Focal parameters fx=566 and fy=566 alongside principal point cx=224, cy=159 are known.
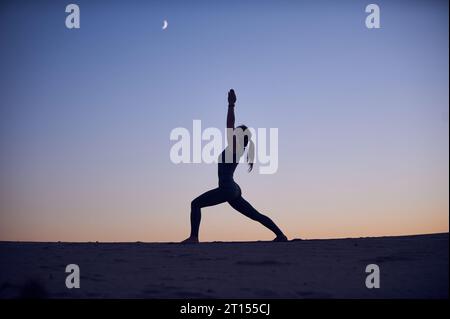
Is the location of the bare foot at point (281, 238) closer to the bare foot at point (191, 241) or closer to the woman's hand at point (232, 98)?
the bare foot at point (191, 241)

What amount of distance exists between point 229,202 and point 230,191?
231mm

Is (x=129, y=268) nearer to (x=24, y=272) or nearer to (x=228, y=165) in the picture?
(x=24, y=272)

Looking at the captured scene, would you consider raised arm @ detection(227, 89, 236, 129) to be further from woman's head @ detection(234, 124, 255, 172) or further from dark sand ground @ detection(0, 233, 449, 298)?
dark sand ground @ detection(0, 233, 449, 298)

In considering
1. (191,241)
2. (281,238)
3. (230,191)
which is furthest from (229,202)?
(281,238)

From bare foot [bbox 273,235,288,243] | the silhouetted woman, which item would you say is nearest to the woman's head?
the silhouetted woman

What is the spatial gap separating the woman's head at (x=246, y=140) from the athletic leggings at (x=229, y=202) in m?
0.55

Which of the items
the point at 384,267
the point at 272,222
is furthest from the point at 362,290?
the point at 272,222

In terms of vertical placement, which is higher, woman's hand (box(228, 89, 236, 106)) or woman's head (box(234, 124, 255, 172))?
woman's hand (box(228, 89, 236, 106))

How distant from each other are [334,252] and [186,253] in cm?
209

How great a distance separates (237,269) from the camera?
686cm

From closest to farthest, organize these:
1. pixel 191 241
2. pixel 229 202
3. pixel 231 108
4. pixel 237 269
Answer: pixel 237 269 < pixel 191 241 < pixel 231 108 < pixel 229 202

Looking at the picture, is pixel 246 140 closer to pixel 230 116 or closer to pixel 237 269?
pixel 230 116

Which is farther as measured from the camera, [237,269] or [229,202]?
[229,202]

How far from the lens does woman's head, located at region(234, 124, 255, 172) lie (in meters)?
10.4
